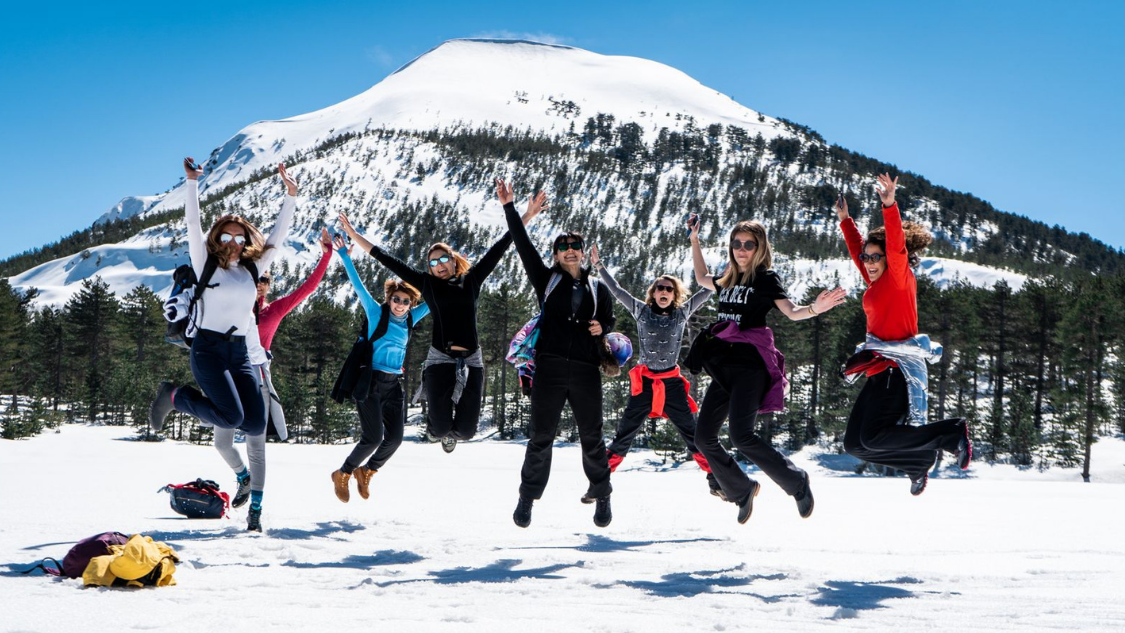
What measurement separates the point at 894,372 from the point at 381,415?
14.9ft

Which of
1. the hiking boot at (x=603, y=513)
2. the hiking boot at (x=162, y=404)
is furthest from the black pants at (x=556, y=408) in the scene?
the hiking boot at (x=162, y=404)

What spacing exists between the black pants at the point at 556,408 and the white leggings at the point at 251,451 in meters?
2.19

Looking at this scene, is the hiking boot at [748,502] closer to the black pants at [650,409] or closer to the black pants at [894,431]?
the black pants at [894,431]

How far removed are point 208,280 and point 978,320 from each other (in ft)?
154

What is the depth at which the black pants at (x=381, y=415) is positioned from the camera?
7.42m

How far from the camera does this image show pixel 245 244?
19.9ft

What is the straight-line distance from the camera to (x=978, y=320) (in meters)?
44.6

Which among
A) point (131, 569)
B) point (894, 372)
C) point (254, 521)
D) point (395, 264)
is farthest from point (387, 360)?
point (894, 372)

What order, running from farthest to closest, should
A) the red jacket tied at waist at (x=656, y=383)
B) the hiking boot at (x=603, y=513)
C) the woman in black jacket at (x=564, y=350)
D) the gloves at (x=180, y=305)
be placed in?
the red jacket tied at waist at (x=656, y=383)
the hiking boot at (x=603, y=513)
the woman in black jacket at (x=564, y=350)
the gloves at (x=180, y=305)

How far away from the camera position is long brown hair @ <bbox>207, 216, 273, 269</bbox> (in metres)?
5.80

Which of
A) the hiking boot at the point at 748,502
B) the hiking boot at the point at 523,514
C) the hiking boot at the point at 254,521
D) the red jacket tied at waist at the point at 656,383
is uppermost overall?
the red jacket tied at waist at the point at 656,383

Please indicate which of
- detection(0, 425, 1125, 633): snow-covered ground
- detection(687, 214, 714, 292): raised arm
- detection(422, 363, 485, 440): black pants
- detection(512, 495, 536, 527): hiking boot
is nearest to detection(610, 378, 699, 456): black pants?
detection(0, 425, 1125, 633): snow-covered ground

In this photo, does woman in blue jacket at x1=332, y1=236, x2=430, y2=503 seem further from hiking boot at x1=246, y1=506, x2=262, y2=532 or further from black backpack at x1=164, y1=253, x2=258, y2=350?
black backpack at x1=164, y1=253, x2=258, y2=350

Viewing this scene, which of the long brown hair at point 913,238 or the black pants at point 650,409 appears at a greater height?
the long brown hair at point 913,238
